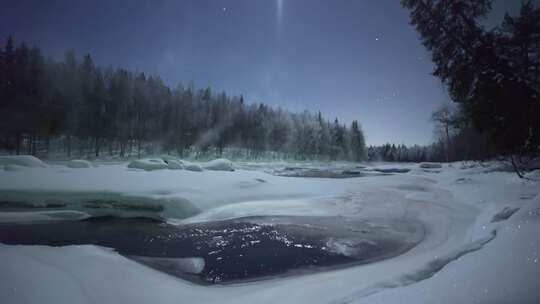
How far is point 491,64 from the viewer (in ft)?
28.6

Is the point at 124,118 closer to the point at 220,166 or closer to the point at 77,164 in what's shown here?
the point at 77,164

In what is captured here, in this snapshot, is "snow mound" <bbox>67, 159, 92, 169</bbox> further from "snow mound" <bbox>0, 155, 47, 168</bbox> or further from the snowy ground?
the snowy ground

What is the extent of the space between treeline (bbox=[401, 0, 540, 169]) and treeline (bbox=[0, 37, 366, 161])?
4197cm

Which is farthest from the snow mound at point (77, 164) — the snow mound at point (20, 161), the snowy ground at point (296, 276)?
the snowy ground at point (296, 276)

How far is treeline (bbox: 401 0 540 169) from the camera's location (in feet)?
27.3

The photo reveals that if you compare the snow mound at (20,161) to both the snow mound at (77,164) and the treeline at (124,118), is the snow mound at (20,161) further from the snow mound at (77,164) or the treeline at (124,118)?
the treeline at (124,118)

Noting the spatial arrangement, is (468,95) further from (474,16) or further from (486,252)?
(486,252)

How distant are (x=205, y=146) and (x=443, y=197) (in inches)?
1925

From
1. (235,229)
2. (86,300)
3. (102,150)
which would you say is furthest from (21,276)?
(102,150)

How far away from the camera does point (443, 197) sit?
11.4 m

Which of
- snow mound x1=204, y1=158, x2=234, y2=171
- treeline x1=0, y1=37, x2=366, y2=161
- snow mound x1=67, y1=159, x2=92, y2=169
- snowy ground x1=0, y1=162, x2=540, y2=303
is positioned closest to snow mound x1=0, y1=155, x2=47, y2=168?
snow mound x1=67, y1=159, x2=92, y2=169

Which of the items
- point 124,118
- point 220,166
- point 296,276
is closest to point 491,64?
point 296,276

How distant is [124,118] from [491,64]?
→ 158 feet

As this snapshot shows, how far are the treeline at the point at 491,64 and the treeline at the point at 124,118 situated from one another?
42.0 metres
